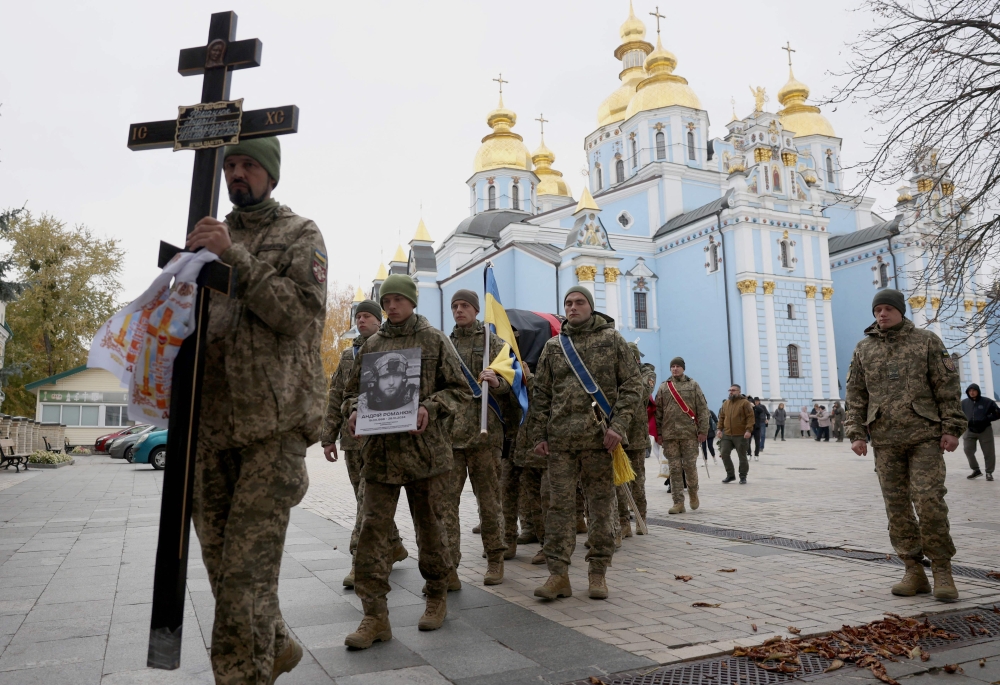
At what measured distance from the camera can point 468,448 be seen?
19.3 ft

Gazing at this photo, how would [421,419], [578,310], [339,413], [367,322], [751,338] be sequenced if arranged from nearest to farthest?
[421,419] → [578,310] → [339,413] → [367,322] → [751,338]

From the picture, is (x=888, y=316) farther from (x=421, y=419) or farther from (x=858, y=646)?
(x=421, y=419)

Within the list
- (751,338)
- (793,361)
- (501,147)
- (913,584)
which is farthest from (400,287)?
(501,147)

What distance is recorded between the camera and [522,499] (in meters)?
7.67

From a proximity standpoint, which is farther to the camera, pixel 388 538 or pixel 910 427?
pixel 910 427

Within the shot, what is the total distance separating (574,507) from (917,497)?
2352mm

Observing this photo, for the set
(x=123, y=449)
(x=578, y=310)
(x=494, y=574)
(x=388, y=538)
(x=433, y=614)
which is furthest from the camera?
(x=123, y=449)

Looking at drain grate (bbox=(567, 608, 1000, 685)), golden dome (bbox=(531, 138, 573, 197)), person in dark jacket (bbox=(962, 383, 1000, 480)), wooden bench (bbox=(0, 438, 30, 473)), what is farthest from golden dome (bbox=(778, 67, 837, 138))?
drain grate (bbox=(567, 608, 1000, 685))

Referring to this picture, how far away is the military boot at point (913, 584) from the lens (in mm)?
5160

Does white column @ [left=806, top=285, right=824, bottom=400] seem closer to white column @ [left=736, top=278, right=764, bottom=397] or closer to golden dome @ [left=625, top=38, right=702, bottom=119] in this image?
white column @ [left=736, top=278, right=764, bottom=397]

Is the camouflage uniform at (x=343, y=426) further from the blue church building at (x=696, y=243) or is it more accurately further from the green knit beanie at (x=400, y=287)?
the blue church building at (x=696, y=243)

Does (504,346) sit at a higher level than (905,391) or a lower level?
higher

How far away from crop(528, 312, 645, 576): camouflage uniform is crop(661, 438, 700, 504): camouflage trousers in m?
4.92

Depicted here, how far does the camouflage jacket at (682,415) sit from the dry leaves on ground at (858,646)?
6.11 meters
